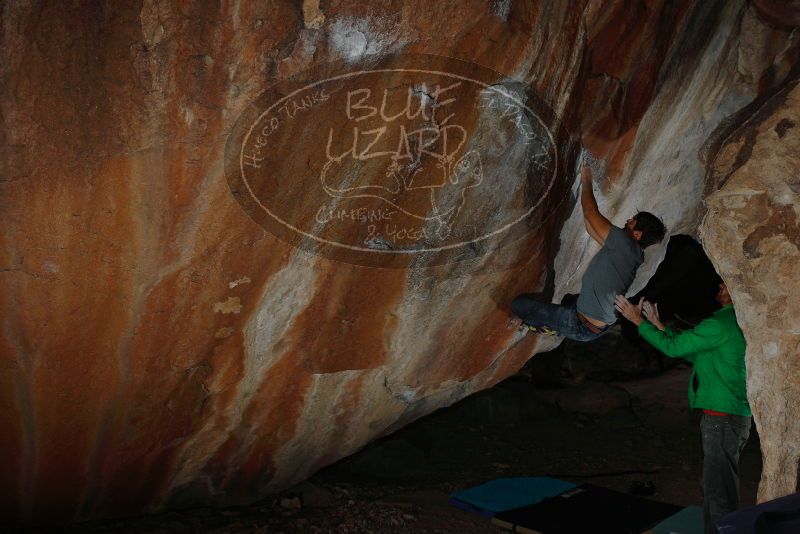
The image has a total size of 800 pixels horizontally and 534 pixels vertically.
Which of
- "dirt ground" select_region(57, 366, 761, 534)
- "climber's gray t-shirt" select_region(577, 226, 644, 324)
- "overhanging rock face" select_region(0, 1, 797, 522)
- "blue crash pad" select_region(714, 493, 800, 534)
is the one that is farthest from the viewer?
"dirt ground" select_region(57, 366, 761, 534)

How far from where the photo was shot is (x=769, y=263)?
130 inches

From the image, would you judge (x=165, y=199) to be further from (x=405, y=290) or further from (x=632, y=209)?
(x=632, y=209)

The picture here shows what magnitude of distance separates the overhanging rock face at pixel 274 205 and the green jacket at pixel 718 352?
0.94 meters

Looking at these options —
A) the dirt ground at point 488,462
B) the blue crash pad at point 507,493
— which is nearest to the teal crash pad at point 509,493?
the blue crash pad at point 507,493

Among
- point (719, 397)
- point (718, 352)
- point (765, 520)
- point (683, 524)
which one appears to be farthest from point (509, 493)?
point (765, 520)

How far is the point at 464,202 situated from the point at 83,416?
2.11 m

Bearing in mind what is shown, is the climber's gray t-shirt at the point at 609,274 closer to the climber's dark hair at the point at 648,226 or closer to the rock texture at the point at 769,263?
the climber's dark hair at the point at 648,226

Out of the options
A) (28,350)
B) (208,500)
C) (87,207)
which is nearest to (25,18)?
(87,207)

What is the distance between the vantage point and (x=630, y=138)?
4137mm

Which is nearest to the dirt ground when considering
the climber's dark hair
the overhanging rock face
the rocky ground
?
the rocky ground

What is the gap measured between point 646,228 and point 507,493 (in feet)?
6.85

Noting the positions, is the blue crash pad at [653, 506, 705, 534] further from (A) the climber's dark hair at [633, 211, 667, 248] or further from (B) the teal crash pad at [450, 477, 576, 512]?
(A) the climber's dark hair at [633, 211, 667, 248]

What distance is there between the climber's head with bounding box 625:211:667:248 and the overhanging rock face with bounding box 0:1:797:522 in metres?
0.43

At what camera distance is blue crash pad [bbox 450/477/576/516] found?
476 centimetres
